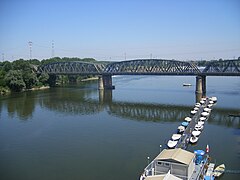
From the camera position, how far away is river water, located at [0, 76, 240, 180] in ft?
48.6

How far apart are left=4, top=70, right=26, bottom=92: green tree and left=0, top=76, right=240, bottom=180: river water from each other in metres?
13.6

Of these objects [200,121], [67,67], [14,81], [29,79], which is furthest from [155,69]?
[200,121]

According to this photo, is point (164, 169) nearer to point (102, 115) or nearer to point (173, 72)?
point (102, 115)

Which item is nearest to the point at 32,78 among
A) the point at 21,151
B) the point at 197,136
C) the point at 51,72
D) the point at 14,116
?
the point at 51,72

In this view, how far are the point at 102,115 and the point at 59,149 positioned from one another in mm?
11956

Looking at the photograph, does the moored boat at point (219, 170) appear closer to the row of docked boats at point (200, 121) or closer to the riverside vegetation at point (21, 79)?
the row of docked boats at point (200, 121)

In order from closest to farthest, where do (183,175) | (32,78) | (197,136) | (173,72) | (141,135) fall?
1. (183,175)
2. (197,136)
3. (141,135)
4. (173,72)
5. (32,78)

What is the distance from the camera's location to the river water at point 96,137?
48.6 ft

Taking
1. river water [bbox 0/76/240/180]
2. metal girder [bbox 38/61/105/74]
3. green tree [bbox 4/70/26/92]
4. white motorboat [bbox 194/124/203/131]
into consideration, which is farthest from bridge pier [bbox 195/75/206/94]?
green tree [bbox 4/70/26/92]

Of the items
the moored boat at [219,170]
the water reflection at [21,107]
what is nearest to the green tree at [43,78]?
the water reflection at [21,107]

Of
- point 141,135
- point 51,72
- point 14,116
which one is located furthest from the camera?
point 51,72

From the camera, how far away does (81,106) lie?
35.9 m

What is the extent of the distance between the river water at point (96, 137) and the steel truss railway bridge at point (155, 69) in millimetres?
7592

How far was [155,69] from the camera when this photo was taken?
52.9 m
